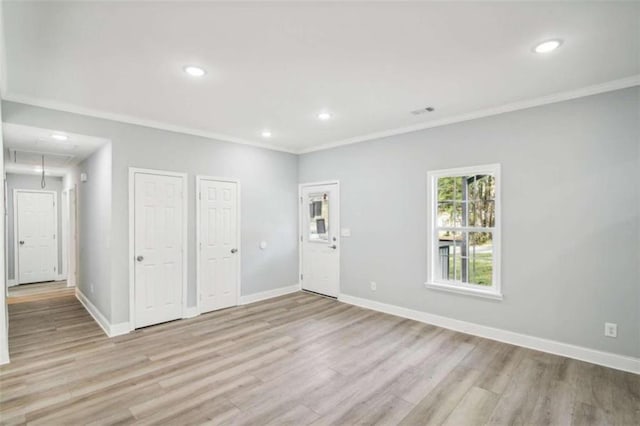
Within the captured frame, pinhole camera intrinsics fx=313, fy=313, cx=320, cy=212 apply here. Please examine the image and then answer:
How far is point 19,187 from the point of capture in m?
7.05

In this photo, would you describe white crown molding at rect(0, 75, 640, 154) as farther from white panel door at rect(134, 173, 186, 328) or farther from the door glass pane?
the door glass pane

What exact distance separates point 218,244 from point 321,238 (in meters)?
→ 1.87

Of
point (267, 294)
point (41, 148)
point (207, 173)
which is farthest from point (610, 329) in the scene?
point (41, 148)

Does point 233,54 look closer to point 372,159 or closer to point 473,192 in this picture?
point 372,159

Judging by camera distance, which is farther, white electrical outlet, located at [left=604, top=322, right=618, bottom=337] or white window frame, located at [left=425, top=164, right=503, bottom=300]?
white window frame, located at [left=425, top=164, right=503, bottom=300]

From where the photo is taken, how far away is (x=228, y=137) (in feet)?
16.6

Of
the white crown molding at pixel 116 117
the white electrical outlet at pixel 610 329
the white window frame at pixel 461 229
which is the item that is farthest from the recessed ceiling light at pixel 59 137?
the white electrical outlet at pixel 610 329

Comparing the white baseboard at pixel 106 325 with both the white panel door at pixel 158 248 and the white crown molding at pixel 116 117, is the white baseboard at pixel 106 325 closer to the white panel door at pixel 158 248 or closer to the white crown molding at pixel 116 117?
the white panel door at pixel 158 248

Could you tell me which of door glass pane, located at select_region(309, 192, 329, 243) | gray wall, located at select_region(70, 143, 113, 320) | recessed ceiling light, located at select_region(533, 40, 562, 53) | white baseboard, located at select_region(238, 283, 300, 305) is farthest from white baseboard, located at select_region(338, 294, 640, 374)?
gray wall, located at select_region(70, 143, 113, 320)

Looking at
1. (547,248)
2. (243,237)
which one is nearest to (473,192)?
(547,248)

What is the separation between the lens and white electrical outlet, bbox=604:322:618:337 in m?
3.05

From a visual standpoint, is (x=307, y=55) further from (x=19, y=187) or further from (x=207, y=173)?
(x=19, y=187)

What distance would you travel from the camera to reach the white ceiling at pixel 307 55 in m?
1.99

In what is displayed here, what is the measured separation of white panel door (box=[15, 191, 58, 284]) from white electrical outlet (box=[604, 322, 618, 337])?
10.1 meters
